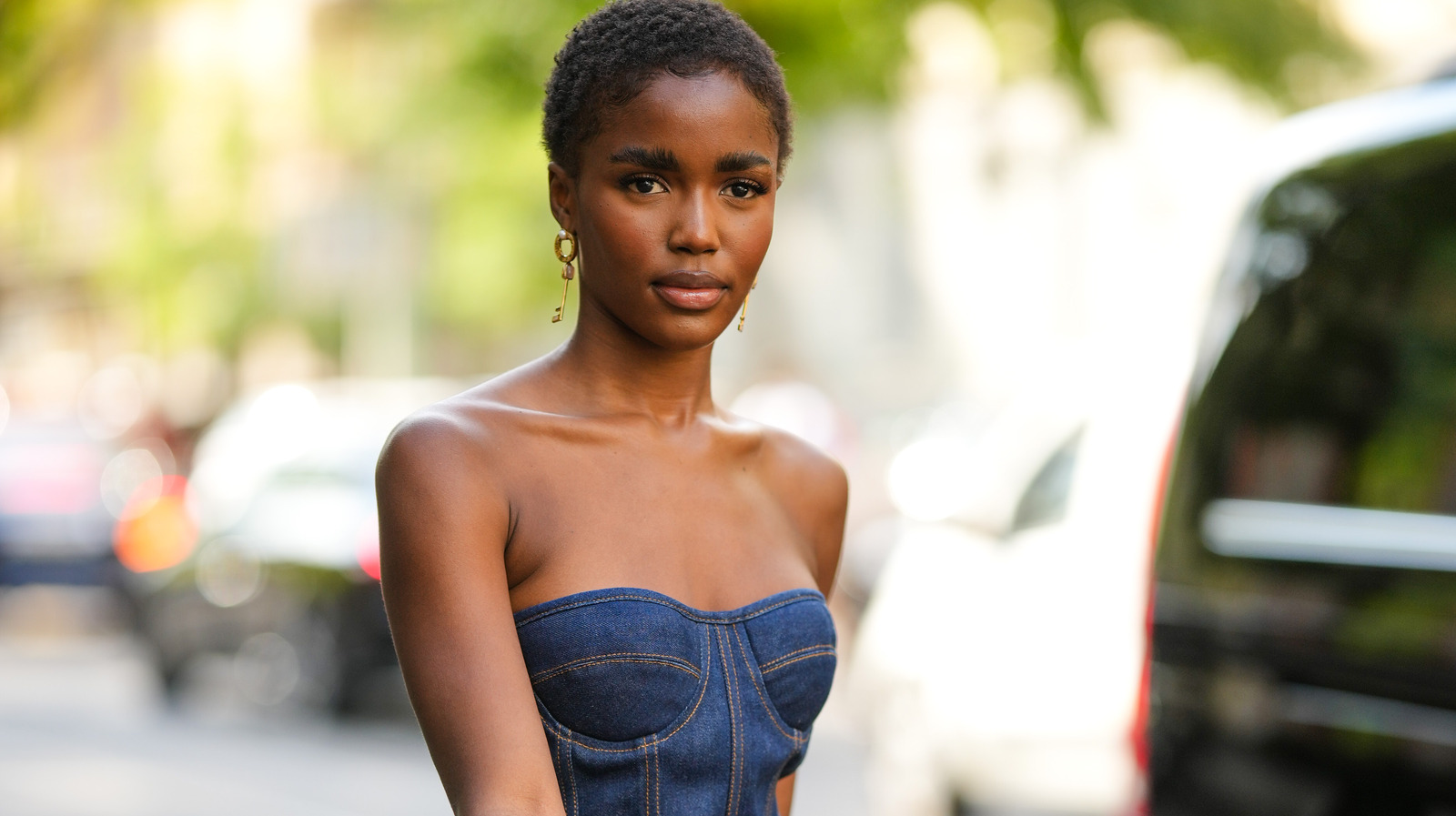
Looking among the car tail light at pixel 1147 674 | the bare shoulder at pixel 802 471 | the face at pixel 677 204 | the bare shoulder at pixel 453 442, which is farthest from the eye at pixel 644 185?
Result: the car tail light at pixel 1147 674

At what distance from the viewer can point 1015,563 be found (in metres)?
5.39

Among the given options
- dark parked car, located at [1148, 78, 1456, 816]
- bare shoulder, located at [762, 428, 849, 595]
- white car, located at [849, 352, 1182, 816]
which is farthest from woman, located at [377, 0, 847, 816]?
white car, located at [849, 352, 1182, 816]

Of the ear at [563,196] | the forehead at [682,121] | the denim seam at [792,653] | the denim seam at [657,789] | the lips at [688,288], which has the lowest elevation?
the denim seam at [657,789]

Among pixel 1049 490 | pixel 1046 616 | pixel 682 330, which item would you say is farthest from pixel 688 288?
pixel 1049 490

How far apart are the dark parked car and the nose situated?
56.2 inches

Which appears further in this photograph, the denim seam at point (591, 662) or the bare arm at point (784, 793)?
the bare arm at point (784, 793)

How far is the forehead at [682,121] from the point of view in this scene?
1828 millimetres

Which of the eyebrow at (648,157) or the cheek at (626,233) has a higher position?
the eyebrow at (648,157)

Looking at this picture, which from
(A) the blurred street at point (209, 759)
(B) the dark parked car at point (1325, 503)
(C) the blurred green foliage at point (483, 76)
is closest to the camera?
(B) the dark parked car at point (1325, 503)

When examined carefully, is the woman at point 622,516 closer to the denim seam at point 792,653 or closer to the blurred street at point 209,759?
the denim seam at point 792,653

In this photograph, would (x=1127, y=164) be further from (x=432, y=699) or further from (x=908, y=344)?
(x=432, y=699)

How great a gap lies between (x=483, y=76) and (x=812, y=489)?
29.9 ft

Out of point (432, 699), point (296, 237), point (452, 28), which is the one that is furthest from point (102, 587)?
point (296, 237)

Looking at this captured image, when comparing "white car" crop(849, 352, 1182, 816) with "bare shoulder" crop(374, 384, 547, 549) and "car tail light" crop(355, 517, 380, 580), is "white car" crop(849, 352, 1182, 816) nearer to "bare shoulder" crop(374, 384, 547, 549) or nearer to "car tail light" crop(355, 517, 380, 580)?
"bare shoulder" crop(374, 384, 547, 549)
